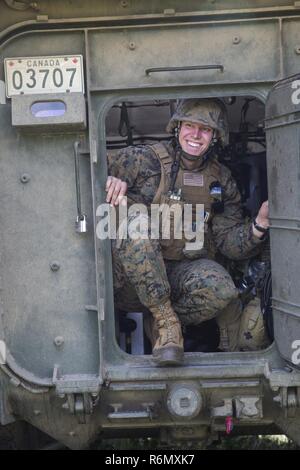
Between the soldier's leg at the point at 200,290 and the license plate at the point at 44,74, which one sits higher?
the license plate at the point at 44,74

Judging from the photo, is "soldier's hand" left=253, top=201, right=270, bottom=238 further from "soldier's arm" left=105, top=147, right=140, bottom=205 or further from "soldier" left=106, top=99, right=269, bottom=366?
"soldier's arm" left=105, top=147, right=140, bottom=205

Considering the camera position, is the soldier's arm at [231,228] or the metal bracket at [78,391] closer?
the metal bracket at [78,391]

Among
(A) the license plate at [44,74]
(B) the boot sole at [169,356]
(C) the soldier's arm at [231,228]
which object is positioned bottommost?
(B) the boot sole at [169,356]

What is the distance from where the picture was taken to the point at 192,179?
498 cm

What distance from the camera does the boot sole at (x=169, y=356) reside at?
4.36 metres

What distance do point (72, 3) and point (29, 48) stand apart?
0.94 feet

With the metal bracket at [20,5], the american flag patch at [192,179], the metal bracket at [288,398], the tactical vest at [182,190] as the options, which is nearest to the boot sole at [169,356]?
the metal bracket at [288,398]

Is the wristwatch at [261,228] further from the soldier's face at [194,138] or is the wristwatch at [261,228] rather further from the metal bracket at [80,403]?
the metal bracket at [80,403]

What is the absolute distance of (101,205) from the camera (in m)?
4.43

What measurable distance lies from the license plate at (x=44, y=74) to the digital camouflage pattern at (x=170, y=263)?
706mm

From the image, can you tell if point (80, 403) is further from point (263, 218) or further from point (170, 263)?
point (263, 218)

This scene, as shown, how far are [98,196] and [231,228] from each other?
955mm

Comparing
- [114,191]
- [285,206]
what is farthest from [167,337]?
[285,206]

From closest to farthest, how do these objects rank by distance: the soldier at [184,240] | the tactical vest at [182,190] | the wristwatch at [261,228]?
the soldier at [184,240]
the wristwatch at [261,228]
the tactical vest at [182,190]
